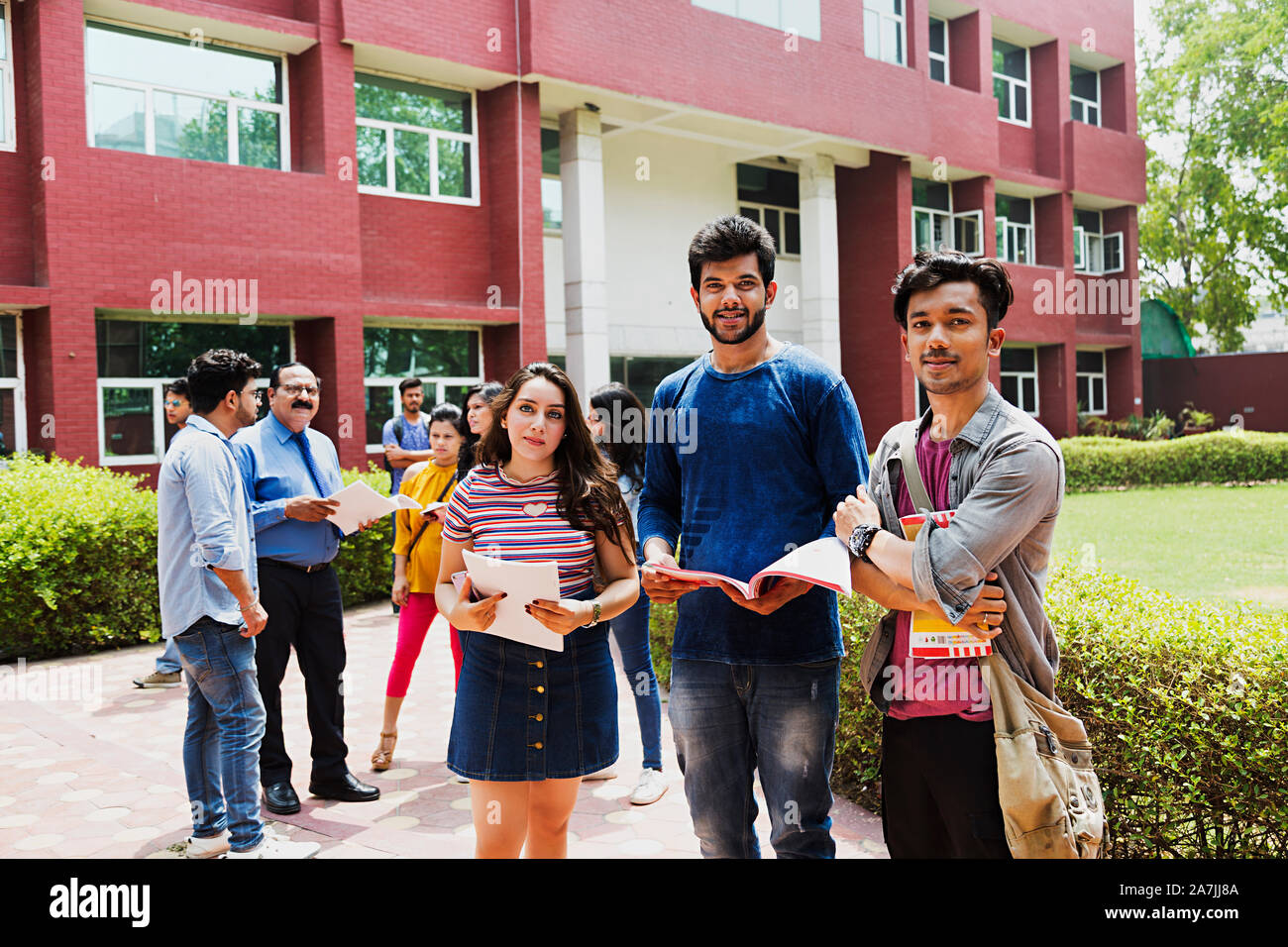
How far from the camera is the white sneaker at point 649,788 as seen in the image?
188 inches

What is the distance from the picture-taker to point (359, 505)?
4.66m

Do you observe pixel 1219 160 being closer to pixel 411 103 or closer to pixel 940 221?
pixel 940 221

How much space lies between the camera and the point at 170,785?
5.18 metres

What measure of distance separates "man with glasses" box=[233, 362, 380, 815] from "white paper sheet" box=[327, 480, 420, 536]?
0.18 feet

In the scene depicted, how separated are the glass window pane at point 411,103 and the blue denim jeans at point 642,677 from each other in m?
10.8

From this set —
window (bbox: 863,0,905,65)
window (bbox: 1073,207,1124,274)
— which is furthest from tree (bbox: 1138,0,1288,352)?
window (bbox: 863,0,905,65)

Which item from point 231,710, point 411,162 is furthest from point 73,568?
point 411,162

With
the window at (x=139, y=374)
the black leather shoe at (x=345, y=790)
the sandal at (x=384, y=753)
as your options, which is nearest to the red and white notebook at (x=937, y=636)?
the black leather shoe at (x=345, y=790)

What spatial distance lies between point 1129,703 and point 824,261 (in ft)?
55.9

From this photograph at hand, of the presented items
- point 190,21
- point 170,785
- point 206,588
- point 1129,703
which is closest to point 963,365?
point 1129,703

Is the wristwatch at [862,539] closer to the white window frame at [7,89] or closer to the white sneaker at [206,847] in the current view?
the white sneaker at [206,847]

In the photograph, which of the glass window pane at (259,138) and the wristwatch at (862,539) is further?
the glass window pane at (259,138)

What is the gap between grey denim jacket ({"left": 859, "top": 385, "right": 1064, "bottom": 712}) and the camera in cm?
229

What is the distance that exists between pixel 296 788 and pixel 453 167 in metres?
11.5
